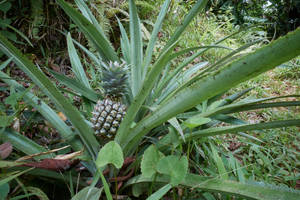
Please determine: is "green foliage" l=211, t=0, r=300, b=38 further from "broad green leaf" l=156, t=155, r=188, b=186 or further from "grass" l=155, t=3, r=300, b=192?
"broad green leaf" l=156, t=155, r=188, b=186

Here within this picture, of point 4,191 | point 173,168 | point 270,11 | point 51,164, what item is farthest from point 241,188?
point 270,11

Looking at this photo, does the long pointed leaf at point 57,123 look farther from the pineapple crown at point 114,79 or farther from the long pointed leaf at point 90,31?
the long pointed leaf at point 90,31

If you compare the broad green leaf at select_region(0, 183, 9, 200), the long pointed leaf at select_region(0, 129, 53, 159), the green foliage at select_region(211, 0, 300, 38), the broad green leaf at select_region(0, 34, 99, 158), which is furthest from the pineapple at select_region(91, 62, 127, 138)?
the green foliage at select_region(211, 0, 300, 38)

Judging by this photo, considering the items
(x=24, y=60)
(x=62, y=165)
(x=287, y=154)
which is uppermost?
(x=24, y=60)

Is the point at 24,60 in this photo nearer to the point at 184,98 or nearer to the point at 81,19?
the point at 81,19

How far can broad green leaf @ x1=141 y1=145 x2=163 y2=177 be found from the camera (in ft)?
2.00

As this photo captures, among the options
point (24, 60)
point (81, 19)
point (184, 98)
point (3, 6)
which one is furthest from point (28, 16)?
point (184, 98)

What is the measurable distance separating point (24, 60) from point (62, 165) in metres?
0.34

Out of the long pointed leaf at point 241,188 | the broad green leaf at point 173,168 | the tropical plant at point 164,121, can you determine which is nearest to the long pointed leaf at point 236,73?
the tropical plant at point 164,121

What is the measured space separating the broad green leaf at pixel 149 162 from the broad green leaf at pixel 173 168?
29 millimetres

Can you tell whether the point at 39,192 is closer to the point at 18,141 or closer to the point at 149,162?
the point at 18,141

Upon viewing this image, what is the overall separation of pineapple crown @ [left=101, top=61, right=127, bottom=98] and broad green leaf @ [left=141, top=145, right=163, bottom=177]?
42 centimetres

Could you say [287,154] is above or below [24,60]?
below

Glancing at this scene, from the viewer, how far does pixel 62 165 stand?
0.68 metres
